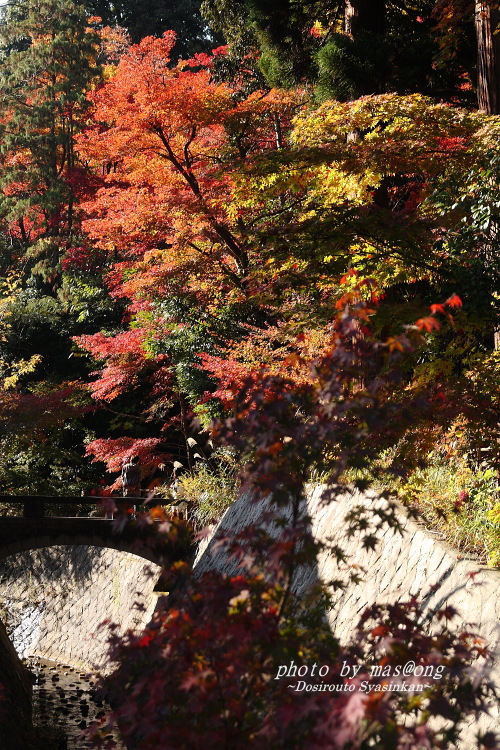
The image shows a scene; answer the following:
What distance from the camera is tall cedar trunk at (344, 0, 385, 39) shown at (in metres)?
11.2

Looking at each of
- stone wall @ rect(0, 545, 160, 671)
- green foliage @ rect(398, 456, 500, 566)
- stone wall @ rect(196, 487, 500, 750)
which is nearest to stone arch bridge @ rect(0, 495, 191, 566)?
stone wall @ rect(0, 545, 160, 671)

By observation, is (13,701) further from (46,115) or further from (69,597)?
(46,115)

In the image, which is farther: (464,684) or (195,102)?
(195,102)

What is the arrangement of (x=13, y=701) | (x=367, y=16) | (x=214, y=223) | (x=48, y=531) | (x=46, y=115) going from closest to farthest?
(x=13, y=701)
(x=367, y=16)
(x=48, y=531)
(x=214, y=223)
(x=46, y=115)

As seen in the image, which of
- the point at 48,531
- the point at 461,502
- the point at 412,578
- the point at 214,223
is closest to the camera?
the point at 412,578

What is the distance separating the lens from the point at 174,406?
18.2 metres

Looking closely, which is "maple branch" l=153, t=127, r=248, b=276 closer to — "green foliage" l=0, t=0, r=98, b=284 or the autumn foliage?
the autumn foliage

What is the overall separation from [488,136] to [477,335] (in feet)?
7.19

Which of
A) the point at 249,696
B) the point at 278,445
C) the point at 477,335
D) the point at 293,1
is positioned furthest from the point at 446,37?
the point at 249,696

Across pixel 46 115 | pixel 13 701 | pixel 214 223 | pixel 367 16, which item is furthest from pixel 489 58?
pixel 46 115

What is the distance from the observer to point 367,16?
11.2 meters

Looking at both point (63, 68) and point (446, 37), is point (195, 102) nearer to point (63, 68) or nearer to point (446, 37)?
point (446, 37)

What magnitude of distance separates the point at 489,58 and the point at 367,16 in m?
2.45

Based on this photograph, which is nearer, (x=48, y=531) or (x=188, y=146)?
(x=48, y=531)
